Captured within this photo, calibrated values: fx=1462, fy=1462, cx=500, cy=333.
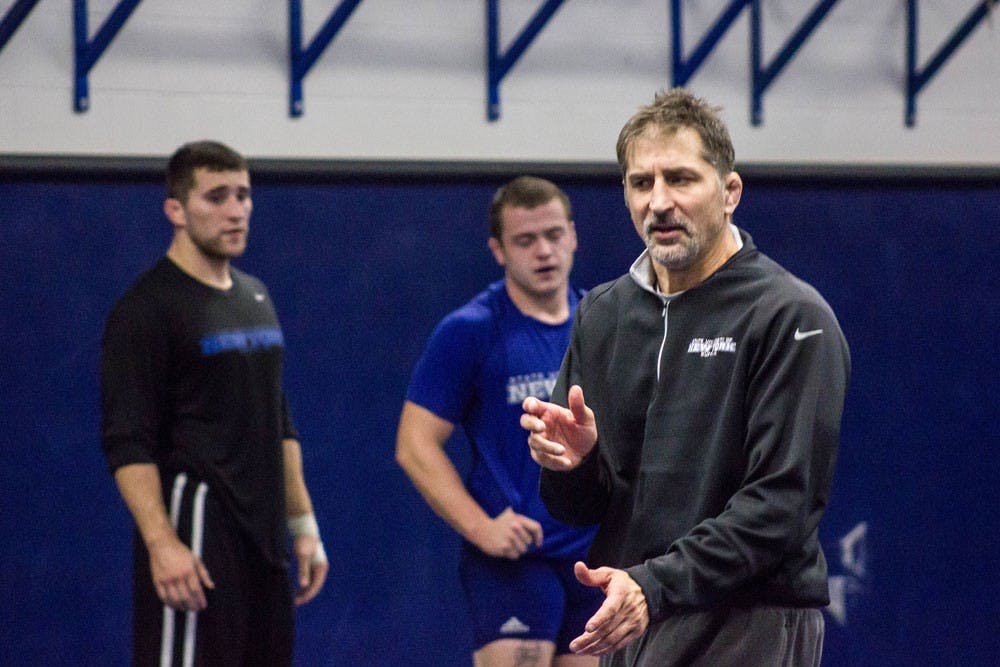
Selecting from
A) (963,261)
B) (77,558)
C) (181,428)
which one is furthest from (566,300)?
(963,261)

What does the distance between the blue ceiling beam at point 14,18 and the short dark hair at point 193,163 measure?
0.79 m

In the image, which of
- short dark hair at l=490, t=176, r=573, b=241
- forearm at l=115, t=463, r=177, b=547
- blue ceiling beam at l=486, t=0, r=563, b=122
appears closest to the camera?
forearm at l=115, t=463, r=177, b=547

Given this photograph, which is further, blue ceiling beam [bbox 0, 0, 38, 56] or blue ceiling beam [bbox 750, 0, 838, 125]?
blue ceiling beam [bbox 750, 0, 838, 125]

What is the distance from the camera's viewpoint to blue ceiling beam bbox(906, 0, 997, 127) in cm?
543

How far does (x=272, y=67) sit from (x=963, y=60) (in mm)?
2643

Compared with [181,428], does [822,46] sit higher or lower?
higher

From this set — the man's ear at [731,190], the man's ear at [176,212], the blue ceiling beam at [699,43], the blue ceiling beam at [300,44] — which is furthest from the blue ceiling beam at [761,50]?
the man's ear at [731,190]

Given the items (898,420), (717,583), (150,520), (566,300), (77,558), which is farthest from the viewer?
(898,420)

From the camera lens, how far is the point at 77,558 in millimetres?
4574

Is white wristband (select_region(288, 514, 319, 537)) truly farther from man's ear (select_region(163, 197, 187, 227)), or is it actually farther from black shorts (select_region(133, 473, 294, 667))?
man's ear (select_region(163, 197, 187, 227))

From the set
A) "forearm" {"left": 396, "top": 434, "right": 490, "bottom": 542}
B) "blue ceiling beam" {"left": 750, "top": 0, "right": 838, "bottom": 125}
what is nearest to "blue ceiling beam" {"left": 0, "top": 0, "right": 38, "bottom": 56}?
"forearm" {"left": 396, "top": 434, "right": 490, "bottom": 542}

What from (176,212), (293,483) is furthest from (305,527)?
(176,212)

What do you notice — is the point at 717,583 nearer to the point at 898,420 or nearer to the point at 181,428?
the point at 181,428

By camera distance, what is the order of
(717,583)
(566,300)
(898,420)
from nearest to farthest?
(717,583), (566,300), (898,420)
